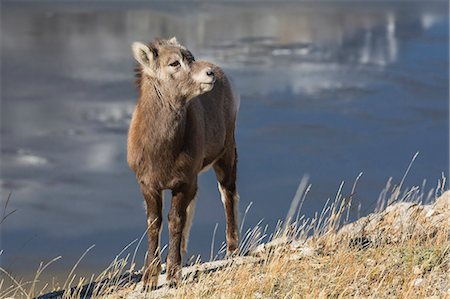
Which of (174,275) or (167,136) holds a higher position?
(167,136)

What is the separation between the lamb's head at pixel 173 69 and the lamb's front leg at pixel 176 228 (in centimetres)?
105

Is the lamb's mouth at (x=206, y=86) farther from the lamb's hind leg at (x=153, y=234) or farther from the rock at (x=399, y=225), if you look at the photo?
the rock at (x=399, y=225)

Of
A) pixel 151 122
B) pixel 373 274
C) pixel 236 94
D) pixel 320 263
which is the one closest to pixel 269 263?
pixel 320 263

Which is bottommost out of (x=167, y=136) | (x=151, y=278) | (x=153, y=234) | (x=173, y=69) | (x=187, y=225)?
(x=151, y=278)

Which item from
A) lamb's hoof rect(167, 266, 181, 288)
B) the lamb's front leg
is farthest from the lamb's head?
lamb's hoof rect(167, 266, 181, 288)

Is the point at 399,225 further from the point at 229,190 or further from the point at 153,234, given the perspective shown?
the point at 153,234

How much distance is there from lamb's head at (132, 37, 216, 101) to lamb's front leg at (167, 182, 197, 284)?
41.5 inches

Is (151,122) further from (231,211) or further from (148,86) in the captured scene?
(231,211)

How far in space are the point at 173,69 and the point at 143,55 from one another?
35 centimetres

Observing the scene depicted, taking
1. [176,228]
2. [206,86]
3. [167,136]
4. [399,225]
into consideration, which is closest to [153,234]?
[176,228]

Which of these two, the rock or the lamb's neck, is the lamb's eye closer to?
the lamb's neck

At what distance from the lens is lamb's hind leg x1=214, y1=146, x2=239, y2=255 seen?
41.0 feet

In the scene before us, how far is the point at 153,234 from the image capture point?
34.8ft

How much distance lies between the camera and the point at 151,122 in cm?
1038
